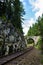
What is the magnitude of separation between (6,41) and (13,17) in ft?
56.9

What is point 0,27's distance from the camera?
433 inches

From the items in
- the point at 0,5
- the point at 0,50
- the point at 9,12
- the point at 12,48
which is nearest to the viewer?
the point at 0,50

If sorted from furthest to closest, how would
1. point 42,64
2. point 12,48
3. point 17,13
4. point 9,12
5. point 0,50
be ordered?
point 17,13, point 9,12, point 12,48, point 0,50, point 42,64

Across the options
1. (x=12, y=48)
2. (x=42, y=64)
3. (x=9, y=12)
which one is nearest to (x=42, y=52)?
(x=42, y=64)

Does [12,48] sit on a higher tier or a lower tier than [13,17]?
lower

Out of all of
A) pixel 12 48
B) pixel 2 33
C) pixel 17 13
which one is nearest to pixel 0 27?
pixel 2 33

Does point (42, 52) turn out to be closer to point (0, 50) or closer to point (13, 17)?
point (0, 50)

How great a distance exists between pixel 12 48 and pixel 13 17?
16234 mm

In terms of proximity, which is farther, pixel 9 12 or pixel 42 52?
pixel 9 12

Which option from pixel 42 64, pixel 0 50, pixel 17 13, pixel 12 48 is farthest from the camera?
pixel 17 13

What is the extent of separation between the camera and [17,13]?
31250 millimetres

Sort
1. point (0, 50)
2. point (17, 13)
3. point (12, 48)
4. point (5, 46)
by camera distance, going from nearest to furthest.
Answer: point (0, 50)
point (5, 46)
point (12, 48)
point (17, 13)

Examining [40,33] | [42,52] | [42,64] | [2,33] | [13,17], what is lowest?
[42,64]

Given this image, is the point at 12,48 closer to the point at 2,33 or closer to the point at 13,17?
the point at 2,33
